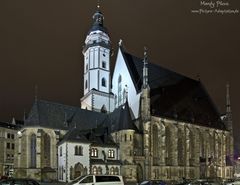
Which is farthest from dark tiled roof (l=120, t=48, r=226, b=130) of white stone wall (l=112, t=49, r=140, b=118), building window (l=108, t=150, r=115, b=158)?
building window (l=108, t=150, r=115, b=158)

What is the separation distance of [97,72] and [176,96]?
16.8 meters

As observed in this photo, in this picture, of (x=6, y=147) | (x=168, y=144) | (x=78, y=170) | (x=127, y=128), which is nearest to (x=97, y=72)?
(x=127, y=128)

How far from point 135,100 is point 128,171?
44.4ft

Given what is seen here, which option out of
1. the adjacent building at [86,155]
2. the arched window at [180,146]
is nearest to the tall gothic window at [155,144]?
the arched window at [180,146]

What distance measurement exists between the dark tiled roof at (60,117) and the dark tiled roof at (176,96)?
10.1m

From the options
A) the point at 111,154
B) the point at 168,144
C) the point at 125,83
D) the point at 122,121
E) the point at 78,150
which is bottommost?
the point at 111,154

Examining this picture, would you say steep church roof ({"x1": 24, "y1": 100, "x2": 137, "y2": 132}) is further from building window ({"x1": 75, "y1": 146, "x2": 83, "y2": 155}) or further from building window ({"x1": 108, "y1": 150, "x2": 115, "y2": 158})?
building window ({"x1": 108, "y1": 150, "x2": 115, "y2": 158})

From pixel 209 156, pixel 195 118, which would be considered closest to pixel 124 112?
pixel 195 118

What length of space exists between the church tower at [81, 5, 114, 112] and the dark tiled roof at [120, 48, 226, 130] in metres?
6.90

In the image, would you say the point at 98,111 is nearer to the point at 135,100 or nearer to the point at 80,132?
the point at 135,100

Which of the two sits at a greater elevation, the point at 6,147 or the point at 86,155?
the point at 86,155

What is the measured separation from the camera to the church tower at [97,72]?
7962cm

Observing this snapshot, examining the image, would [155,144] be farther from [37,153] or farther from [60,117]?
[37,153]

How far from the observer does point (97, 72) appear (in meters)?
80.0
